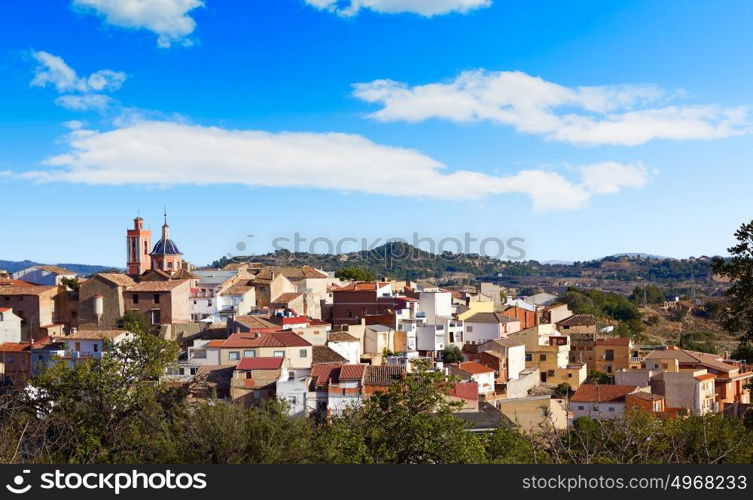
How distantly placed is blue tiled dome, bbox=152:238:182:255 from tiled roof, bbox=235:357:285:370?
28.3 metres

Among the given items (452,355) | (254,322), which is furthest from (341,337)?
(452,355)

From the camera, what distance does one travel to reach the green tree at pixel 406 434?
14000mm

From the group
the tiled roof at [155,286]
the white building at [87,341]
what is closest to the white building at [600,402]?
the white building at [87,341]

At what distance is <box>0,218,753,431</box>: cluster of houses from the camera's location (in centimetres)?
3008

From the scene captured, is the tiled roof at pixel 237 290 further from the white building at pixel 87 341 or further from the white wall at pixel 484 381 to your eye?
the white wall at pixel 484 381

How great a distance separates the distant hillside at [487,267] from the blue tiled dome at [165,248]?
191 feet

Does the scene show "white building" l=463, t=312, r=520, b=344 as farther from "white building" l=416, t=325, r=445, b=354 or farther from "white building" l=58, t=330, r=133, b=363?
"white building" l=58, t=330, r=133, b=363

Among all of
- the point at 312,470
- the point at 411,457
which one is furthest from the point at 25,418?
the point at 312,470

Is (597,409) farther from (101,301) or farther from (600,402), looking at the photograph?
(101,301)

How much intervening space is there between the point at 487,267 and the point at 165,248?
116 meters

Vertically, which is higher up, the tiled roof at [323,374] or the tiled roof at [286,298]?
the tiled roof at [286,298]

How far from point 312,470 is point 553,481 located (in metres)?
2.67

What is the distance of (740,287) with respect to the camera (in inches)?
604

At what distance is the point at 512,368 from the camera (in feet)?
131
